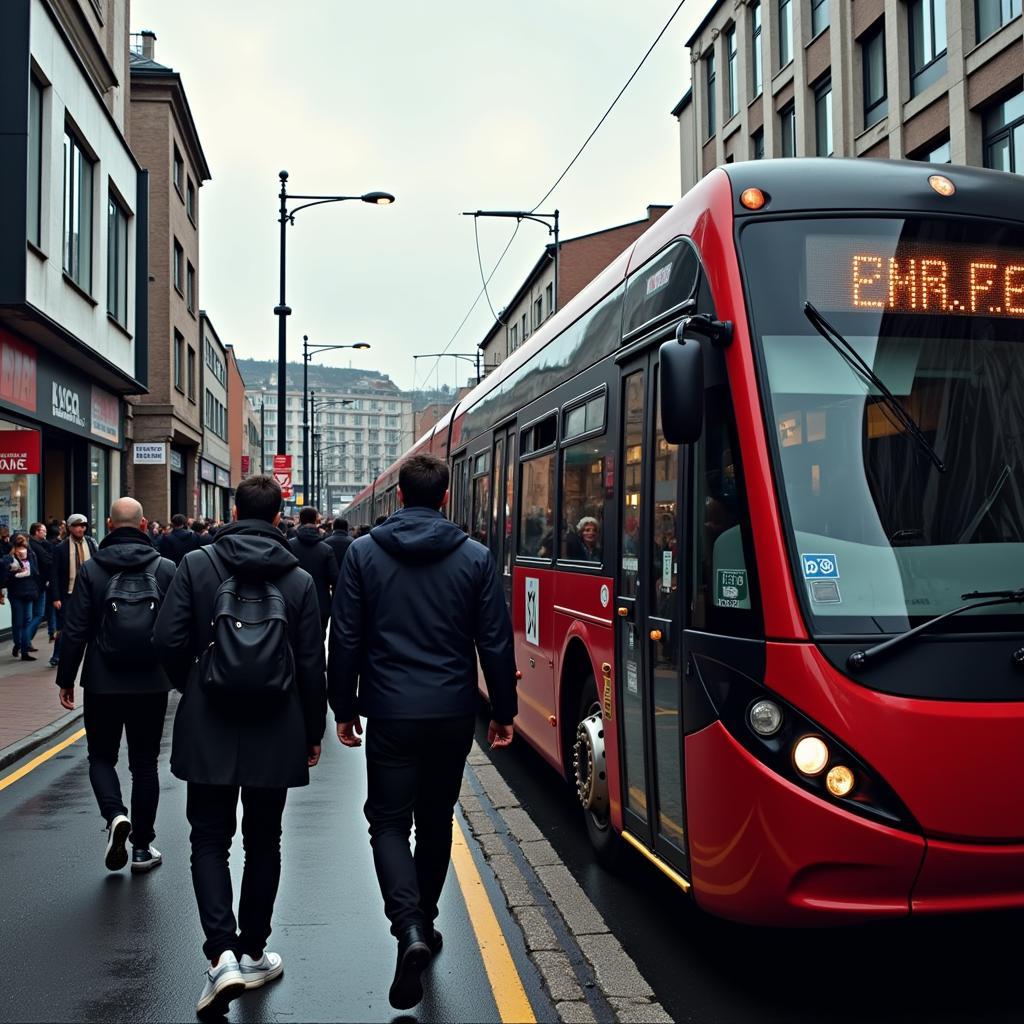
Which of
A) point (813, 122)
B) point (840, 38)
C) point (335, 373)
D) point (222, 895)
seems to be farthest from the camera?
point (335, 373)

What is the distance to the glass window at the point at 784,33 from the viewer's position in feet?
93.8

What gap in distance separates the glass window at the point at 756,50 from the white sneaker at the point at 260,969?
29.6 metres

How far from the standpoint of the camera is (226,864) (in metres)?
4.25

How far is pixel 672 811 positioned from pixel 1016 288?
2356 millimetres

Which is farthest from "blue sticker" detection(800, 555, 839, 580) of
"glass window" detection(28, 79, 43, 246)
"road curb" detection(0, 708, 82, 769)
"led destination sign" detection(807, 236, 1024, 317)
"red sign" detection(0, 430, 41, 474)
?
"glass window" detection(28, 79, 43, 246)

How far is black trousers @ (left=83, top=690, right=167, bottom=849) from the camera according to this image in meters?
5.86

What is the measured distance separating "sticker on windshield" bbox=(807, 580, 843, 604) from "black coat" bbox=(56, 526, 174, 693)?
3188mm

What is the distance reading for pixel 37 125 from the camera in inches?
696

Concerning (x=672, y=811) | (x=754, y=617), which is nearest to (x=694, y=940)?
(x=672, y=811)

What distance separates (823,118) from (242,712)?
25889mm

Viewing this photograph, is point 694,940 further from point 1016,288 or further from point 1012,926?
point 1016,288

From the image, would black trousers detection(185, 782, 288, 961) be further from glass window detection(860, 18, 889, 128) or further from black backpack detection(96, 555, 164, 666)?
glass window detection(860, 18, 889, 128)

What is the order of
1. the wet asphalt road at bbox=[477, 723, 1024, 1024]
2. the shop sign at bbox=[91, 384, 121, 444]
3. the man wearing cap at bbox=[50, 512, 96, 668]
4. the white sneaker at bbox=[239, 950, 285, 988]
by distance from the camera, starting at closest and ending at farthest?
the wet asphalt road at bbox=[477, 723, 1024, 1024] < the white sneaker at bbox=[239, 950, 285, 988] < the man wearing cap at bbox=[50, 512, 96, 668] < the shop sign at bbox=[91, 384, 121, 444]

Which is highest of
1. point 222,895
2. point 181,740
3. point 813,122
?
point 813,122
